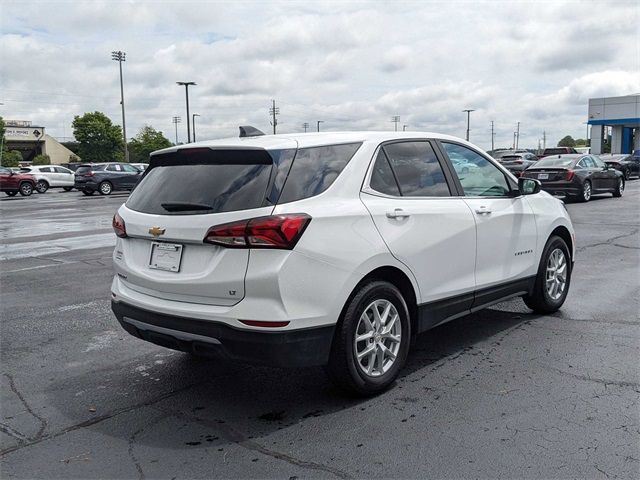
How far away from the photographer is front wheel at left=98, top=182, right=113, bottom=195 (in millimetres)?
33219

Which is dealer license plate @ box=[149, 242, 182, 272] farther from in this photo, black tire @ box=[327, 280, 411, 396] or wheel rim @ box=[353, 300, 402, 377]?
wheel rim @ box=[353, 300, 402, 377]

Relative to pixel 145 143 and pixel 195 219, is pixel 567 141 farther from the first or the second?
pixel 195 219

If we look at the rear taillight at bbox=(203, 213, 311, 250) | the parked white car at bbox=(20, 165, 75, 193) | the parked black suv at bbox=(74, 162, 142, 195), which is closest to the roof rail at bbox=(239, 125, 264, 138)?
the rear taillight at bbox=(203, 213, 311, 250)

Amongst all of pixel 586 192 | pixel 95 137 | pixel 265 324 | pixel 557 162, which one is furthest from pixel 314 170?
pixel 95 137

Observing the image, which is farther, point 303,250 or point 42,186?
point 42,186

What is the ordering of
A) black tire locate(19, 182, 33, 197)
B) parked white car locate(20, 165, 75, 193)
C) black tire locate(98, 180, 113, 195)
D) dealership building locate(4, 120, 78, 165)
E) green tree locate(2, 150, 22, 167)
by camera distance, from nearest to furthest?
black tire locate(98, 180, 113, 195) < black tire locate(19, 182, 33, 197) < parked white car locate(20, 165, 75, 193) < green tree locate(2, 150, 22, 167) < dealership building locate(4, 120, 78, 165)

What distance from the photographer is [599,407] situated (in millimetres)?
3930

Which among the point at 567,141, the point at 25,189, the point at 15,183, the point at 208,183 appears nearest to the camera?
the point at 208,183

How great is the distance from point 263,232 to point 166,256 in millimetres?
769

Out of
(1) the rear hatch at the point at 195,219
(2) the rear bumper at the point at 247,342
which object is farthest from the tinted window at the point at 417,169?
(2) the rear bumper at the point at 247,342

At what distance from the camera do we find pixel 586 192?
2062cm

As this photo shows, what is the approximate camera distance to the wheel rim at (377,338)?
13.3 feet

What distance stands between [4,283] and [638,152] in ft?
133

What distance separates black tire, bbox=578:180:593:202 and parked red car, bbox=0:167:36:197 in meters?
27.5
